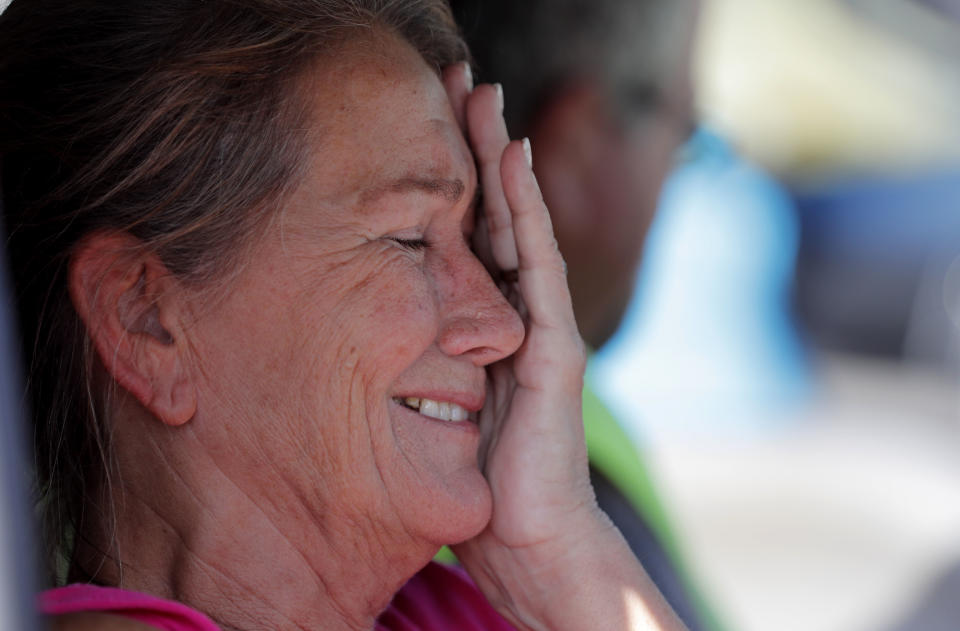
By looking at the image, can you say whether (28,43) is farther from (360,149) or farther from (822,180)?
(822,180)

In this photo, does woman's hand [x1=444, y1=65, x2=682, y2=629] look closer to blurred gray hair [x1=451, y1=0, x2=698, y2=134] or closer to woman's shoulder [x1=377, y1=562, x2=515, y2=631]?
woman's shoulder [x1=377, y1=562, x2=515, y2=631]

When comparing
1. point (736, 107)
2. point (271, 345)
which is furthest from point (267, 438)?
point (736, 107)

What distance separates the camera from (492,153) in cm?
204

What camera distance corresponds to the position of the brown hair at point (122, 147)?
168 cm

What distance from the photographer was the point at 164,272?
1681 mm

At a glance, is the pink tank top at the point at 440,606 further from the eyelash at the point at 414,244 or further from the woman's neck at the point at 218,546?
the eyelash at the point at 414,244

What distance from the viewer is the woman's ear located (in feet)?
5.47

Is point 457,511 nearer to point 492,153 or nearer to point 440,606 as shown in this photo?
point 440,606

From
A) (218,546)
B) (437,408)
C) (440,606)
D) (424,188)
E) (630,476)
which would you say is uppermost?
(424,188)

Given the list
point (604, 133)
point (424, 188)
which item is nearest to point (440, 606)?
point (424, 188)

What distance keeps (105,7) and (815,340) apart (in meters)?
4.24

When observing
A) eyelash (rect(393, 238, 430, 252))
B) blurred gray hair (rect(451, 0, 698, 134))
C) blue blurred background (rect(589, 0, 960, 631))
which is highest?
blurred gray hair (rect(451, 0, 698, 134))

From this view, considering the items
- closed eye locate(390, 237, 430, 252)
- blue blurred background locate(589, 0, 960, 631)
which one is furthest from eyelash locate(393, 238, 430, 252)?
blue blurred background locate(589, 0, 960, 631)

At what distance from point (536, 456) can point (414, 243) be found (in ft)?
1.50
